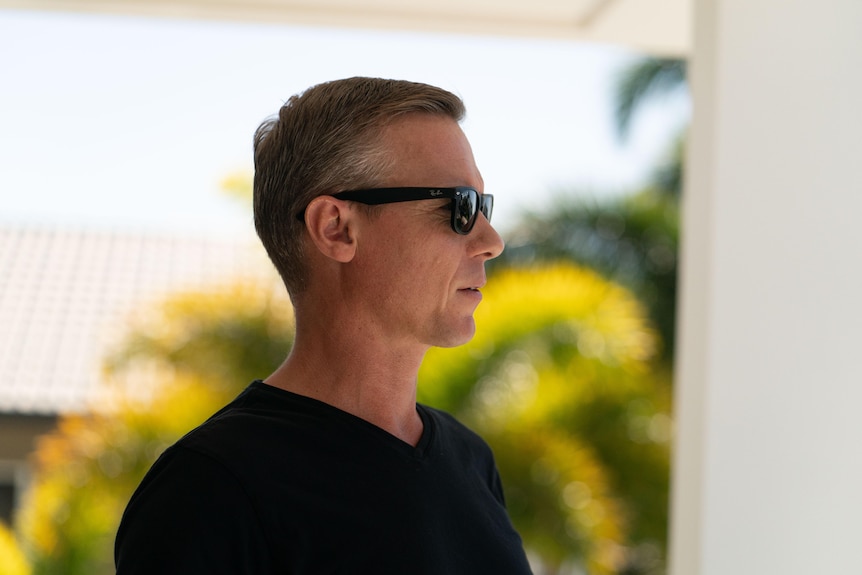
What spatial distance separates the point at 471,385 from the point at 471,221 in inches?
223

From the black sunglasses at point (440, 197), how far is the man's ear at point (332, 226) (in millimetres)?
18

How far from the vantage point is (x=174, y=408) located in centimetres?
687

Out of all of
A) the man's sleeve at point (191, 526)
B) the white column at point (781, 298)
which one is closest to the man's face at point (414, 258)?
the man's sleeve at point (191, 526)

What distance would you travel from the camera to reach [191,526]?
124cm

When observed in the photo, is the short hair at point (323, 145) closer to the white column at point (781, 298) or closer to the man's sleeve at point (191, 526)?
the man's sleeve at point (191, 526)

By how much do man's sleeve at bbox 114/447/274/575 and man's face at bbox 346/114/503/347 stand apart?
362 millimetres

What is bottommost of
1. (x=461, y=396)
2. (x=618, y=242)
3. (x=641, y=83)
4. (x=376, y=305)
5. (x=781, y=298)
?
(x=461, y=396)

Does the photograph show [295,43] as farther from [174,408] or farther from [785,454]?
[785,454]

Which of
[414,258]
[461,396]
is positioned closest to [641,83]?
[461,396]

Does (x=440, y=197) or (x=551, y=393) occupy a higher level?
(x=440, y=197)

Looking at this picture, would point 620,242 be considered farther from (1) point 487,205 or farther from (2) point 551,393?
(1) point 487,205

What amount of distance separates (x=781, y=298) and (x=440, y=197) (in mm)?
1741

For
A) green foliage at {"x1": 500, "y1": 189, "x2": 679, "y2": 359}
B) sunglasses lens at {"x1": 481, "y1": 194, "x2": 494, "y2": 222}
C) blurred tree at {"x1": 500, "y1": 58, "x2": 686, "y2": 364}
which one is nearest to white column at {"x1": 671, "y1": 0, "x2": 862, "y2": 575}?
sunglasses lens at {"x1": 481, "y1": 194, "x2": 494, "y2": 222}

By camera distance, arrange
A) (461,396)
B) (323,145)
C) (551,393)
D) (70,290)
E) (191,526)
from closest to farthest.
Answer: (191,526) < (323,145) < (461,396) < (551,393) < (70,290)
